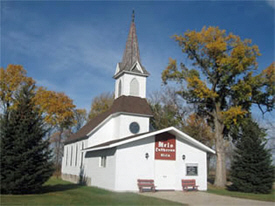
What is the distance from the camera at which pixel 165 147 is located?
2053cm

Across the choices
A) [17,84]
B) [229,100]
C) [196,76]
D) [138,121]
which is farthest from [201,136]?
[17,84]

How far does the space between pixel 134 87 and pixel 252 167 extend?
13.1m

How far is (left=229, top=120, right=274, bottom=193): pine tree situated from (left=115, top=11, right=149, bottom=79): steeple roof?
11828mm

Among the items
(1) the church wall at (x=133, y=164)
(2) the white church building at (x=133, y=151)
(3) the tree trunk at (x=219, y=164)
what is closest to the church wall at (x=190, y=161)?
(2) the white church building at (x=133, y=151)

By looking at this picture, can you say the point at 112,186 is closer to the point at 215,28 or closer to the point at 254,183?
the point at 254,183

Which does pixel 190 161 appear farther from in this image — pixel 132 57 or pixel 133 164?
pixel 132 57

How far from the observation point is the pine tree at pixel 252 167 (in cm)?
2045

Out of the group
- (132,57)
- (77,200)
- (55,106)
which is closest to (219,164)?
(132,57)

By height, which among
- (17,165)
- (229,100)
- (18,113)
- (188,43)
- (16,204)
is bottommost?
(16,204)

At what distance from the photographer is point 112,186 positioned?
1891cm

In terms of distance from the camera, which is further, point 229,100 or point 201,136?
point 201,136

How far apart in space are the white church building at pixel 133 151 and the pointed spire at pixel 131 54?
13 centimetres

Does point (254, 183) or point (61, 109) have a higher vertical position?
point (61, 109)

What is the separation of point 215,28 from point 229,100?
7.77 metres
